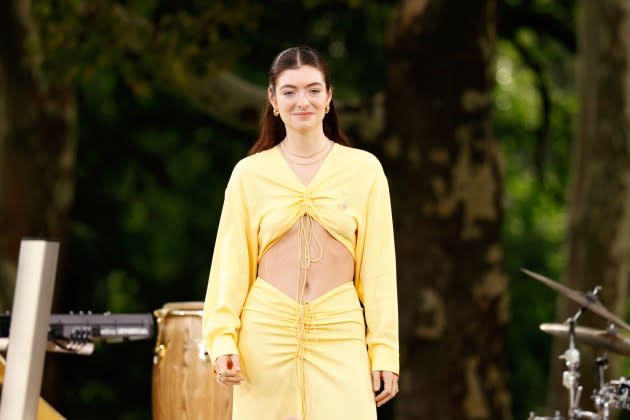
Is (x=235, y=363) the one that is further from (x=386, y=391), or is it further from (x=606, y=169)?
(x=606, y=169)

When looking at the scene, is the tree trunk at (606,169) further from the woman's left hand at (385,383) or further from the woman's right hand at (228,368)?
the woman's right hand at (228,368)

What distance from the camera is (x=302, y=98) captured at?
4719 mm

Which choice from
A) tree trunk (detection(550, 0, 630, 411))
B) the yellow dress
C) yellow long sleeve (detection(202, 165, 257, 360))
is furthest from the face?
tree trunk (detection(550, 0, 630, 411))

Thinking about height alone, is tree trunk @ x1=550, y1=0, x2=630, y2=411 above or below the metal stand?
above

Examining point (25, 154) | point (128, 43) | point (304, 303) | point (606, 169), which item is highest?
point (128, 43)

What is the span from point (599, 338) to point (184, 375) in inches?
75.1

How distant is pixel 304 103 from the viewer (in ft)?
15.5

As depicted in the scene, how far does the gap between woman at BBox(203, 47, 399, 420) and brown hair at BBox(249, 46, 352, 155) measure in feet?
0.03

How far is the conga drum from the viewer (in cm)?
683

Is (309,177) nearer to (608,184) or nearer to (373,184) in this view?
(373,184)

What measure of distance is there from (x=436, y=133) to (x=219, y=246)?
289 inches

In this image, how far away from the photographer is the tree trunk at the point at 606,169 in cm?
1262

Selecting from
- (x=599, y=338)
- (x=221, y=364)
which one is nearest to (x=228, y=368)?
(x=221, y=364)

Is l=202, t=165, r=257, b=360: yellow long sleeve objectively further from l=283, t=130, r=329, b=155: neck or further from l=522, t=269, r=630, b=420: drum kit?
l=522, t=269, r=630, b=420: drum kit
